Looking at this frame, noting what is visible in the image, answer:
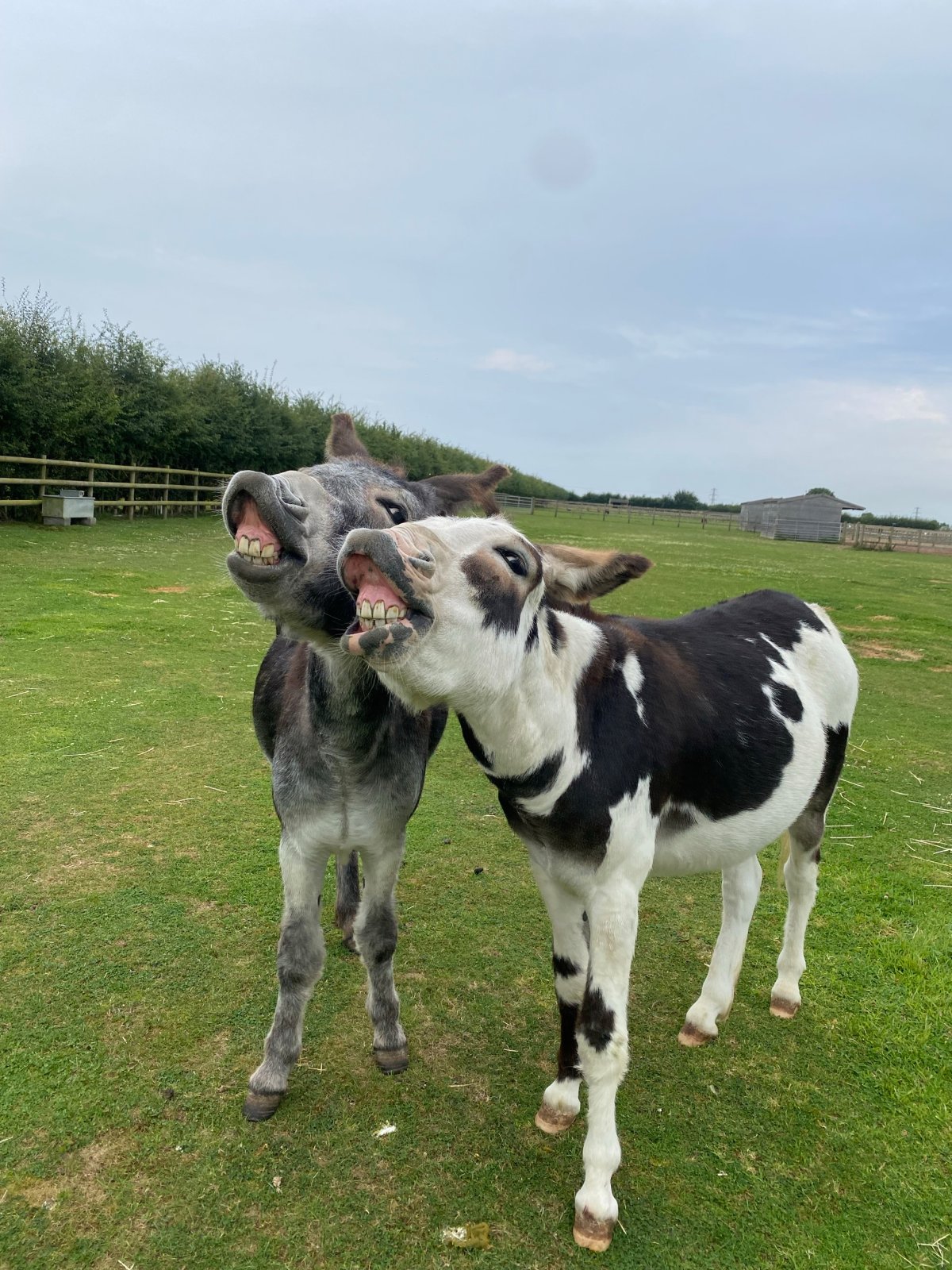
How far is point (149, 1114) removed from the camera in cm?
279

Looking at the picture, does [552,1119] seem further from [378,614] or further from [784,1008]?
[378,614]

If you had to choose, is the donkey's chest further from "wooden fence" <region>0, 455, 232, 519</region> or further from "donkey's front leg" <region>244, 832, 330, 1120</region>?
"wooden fence" <region>0, 455, 232, 519</region>

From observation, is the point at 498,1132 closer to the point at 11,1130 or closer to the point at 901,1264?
the point at 901,1264

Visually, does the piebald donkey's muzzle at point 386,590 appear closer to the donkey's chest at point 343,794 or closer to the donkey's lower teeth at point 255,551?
the donkey's lower teeth at point 255,551

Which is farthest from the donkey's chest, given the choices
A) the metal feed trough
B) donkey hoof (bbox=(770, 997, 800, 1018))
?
the metal feed trough

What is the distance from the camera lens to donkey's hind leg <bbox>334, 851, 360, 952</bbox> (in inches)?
158

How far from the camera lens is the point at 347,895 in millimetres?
4047

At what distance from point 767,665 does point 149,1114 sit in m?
2.93

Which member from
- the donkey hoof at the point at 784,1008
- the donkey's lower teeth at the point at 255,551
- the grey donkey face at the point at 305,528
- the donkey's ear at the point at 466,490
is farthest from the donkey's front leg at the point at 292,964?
the donkey hoof at the point at 784,1008

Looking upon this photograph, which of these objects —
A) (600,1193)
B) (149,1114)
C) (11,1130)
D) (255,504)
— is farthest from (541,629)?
(11,1130)

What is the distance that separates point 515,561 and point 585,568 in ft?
0.95

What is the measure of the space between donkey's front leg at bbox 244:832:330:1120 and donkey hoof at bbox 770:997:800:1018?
2.15 m

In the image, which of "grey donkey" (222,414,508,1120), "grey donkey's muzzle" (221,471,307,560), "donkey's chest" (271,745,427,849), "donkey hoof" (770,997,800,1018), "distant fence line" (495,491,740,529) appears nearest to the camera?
"grey donkey's muzzle" (221,471,307,560)

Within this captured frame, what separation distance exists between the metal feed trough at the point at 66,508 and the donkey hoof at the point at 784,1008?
72.3ft
